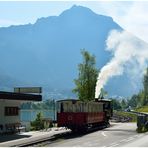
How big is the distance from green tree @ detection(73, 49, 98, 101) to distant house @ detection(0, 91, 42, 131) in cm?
2135

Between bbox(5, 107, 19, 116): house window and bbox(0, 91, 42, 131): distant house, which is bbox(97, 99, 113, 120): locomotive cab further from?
bbox(5, 107, 19, 116): house window

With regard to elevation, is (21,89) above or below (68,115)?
above

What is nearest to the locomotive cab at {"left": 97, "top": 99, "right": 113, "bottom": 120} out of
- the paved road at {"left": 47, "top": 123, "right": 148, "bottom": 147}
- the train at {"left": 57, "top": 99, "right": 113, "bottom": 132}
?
the train at {"left": 57, "top": 99, "right": 113, "bottom": 132}

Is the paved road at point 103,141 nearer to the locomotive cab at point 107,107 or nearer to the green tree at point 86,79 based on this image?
the locomotive cab at point 107,107

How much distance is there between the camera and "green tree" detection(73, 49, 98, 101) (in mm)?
64438

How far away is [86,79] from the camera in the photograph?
65.2 metres

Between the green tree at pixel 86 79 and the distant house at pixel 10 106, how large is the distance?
2135cm

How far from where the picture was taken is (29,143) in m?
29.7

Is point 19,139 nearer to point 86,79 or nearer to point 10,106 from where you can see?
point 10,106

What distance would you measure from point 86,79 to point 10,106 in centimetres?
2518

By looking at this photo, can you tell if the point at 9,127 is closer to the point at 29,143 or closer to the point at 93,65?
the point at 29,143

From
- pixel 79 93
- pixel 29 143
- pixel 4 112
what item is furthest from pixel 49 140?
pixel 79 93

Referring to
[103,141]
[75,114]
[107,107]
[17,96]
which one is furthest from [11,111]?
[107,107]

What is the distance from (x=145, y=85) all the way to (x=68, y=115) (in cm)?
13170
